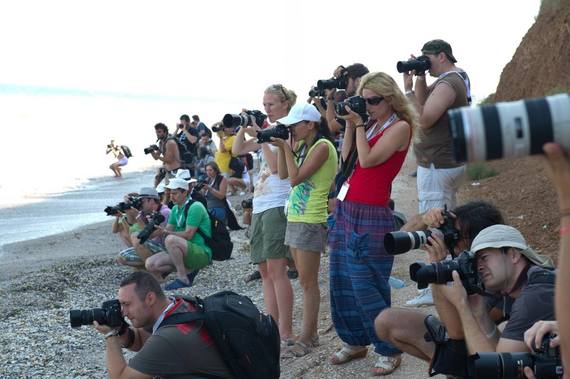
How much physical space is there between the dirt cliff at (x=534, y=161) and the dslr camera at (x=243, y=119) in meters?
2.12

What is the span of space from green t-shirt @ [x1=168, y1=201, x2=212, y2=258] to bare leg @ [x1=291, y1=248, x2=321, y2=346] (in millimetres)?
2724

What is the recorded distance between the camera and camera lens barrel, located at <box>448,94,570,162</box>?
5.57ft

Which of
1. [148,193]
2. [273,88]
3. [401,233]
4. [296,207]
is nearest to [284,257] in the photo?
[296,207]

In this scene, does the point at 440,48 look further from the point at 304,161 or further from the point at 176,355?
the point at 176,355

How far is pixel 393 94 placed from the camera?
448 cm

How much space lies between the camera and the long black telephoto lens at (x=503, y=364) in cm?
266

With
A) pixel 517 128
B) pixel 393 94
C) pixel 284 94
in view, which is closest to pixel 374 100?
pixel 393 94

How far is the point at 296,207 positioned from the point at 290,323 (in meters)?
0.78

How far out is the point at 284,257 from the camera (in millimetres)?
5363

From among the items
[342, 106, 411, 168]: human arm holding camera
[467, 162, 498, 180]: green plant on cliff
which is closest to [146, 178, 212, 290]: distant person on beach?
[342, 106, 411, 168]: human arm holding camera

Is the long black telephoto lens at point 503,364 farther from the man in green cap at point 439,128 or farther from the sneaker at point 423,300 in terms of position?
the sneaker at point 423,300

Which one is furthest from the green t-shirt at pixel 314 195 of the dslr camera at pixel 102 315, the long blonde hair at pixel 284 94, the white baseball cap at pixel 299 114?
the dslr camera at pixel 102 315

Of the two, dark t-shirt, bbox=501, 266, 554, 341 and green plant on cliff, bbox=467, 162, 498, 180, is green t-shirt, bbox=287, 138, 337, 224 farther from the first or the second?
green plant on cliff, bbox=467, 162, 498, 180

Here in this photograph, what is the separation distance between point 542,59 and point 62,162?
17.1 m
